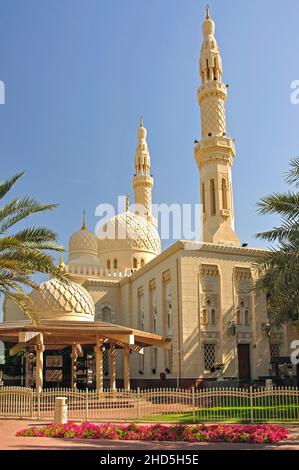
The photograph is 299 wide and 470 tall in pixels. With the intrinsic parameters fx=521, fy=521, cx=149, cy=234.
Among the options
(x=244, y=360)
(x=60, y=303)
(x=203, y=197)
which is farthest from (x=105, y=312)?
(x=244, y=360)

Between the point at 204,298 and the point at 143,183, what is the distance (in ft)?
70.7

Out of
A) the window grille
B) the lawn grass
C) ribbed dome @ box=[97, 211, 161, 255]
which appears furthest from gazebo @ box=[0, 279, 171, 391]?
ribbed dome @ box=[97, 211, 161, 255]

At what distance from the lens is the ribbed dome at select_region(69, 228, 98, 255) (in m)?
44.6

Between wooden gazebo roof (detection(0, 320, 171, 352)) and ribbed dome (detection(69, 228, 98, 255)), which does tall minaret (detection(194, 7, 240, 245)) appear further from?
ribbed dome (detection(69, 228, 98, 255))

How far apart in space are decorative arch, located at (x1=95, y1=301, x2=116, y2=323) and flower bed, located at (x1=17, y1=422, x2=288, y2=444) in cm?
2453

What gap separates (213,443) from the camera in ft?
39.6

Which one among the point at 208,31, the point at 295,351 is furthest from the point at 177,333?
the point at 208,31

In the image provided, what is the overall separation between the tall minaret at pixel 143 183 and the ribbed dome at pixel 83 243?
16.4ft

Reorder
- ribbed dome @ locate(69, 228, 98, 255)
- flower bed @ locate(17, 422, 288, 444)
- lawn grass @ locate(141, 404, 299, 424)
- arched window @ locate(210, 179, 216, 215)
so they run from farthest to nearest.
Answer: ribbed dome @ locate(69, 228, 98, 255), arched window @ locate(210, 179, 216, 215), lawn grass @ locate(141, 404, 299, 424), flower bed @ locate(17, 422, 288, 444)

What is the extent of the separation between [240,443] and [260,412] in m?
4.69

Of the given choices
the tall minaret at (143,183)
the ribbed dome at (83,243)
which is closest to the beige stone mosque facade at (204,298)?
the ribbed dome at (83,243)

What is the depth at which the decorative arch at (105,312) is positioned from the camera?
125 feet

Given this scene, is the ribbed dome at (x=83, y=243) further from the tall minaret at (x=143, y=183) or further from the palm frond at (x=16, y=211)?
the palm frond at (x=16, y=211)
